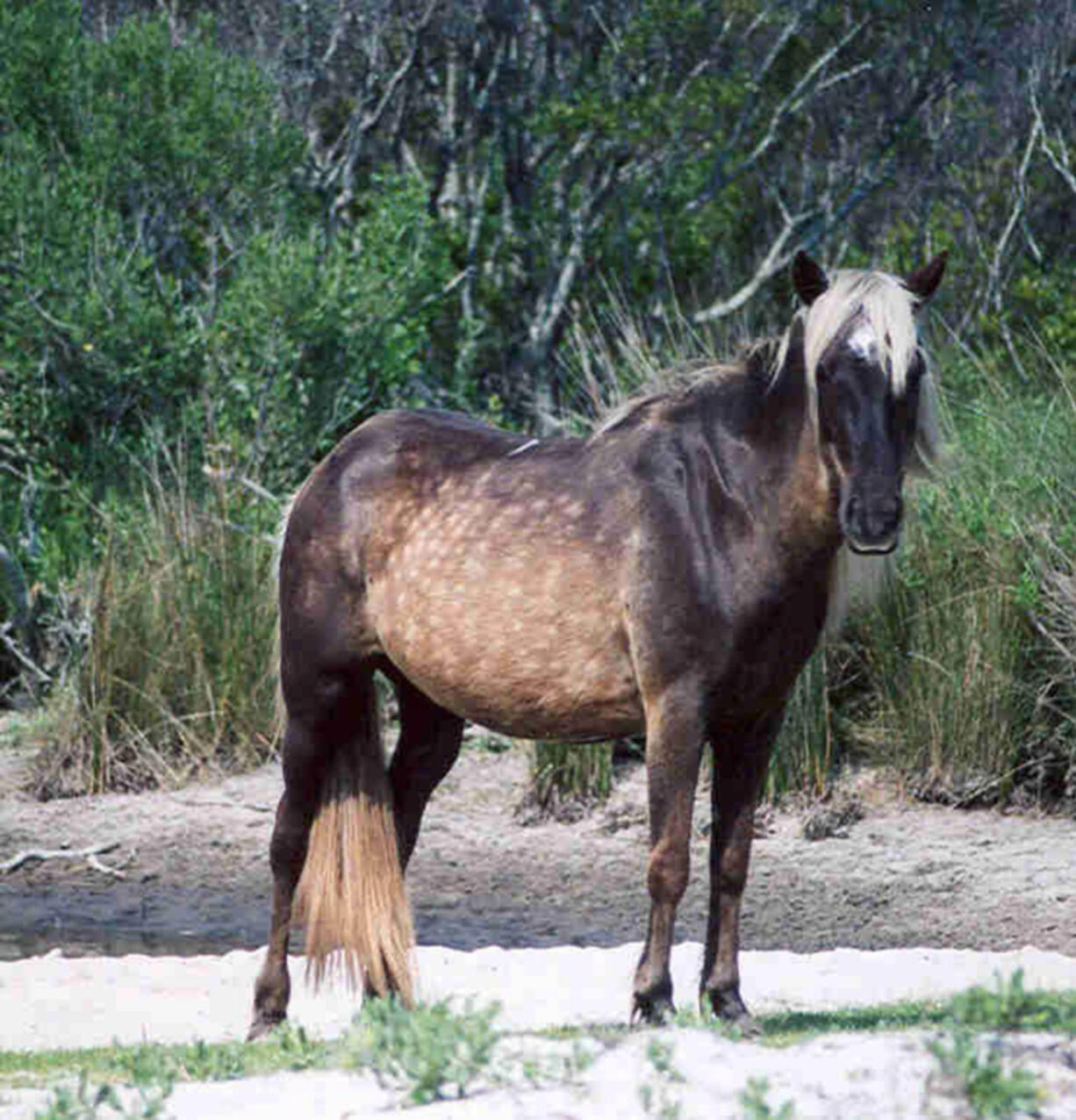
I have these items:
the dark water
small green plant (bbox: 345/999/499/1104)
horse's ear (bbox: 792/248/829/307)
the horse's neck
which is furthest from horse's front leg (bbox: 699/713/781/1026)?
the dark water

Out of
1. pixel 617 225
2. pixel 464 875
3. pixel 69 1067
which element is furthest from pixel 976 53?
pixel 69 1067

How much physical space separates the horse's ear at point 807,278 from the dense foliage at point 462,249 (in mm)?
3600

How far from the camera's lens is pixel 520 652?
18.0 feet

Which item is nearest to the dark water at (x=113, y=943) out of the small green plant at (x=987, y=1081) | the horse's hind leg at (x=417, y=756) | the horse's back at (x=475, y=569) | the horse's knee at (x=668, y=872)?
the horse's hind leg at (x=417, y=756)

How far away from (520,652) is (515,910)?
3136 mm

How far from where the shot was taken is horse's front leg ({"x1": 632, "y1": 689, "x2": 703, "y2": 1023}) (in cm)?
507

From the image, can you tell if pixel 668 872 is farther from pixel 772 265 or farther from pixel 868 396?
pixel 772 265

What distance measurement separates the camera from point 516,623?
5.51m

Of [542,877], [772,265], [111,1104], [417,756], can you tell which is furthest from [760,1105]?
[772,265]

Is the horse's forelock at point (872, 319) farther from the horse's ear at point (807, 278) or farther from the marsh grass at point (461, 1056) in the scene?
the marsh grass at point (461, 1056)

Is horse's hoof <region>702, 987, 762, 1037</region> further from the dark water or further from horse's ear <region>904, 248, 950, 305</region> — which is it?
the dark water

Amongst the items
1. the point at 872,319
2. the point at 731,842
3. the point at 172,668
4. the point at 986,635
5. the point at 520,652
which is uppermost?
the point at 872,319

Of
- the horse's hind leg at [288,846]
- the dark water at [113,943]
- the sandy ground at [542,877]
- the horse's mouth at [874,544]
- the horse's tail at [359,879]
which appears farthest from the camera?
the sandy ground at [542,877]

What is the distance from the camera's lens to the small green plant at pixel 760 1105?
125 inches
